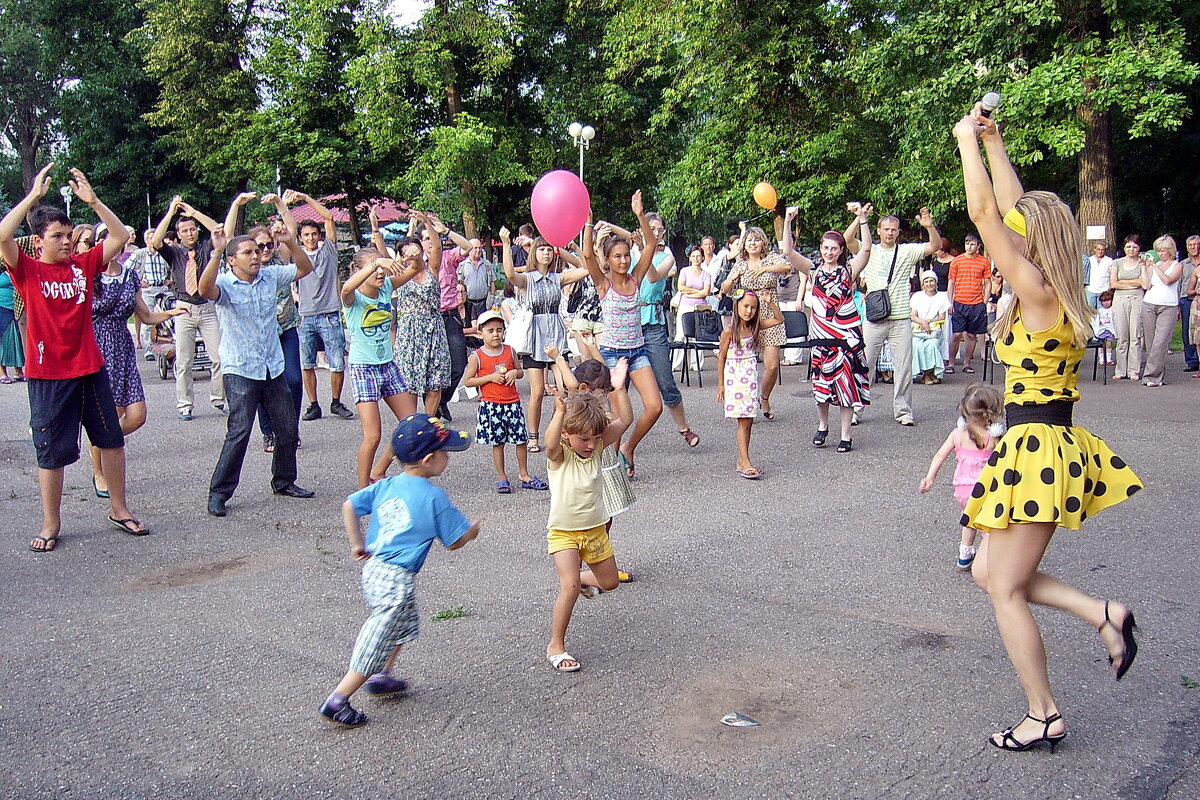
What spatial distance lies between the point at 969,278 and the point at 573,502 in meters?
11.1

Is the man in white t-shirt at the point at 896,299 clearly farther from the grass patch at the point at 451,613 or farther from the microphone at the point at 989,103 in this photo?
the microphone at the point at 989,103

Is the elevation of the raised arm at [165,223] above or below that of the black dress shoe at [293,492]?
above

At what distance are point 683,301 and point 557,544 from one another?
32.5ft

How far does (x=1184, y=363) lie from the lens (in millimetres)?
14234

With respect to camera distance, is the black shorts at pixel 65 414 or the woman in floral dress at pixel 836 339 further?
the woman in floral dress at pixel 836 339

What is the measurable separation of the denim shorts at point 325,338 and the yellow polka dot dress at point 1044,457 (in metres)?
8.53

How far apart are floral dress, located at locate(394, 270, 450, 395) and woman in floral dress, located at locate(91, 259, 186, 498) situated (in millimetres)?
1834

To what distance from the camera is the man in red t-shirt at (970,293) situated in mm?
14016

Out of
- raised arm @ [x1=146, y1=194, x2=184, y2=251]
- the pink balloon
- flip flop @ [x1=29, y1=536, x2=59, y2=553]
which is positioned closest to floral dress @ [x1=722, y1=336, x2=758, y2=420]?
the pink balloon

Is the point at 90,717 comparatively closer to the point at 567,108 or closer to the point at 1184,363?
the point at 1184,363

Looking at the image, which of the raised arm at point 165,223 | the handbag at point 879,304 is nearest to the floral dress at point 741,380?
the handbag at point 879,304

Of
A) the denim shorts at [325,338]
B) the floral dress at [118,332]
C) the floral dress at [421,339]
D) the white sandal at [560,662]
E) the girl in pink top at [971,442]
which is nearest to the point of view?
the white sandal at [560,662]

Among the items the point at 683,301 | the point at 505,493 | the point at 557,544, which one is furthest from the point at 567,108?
the point at 557,544

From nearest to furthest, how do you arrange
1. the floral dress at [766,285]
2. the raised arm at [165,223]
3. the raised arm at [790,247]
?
the raised arm at [165,223], the raised arm at [790,247], the floral dress at [766,285]
